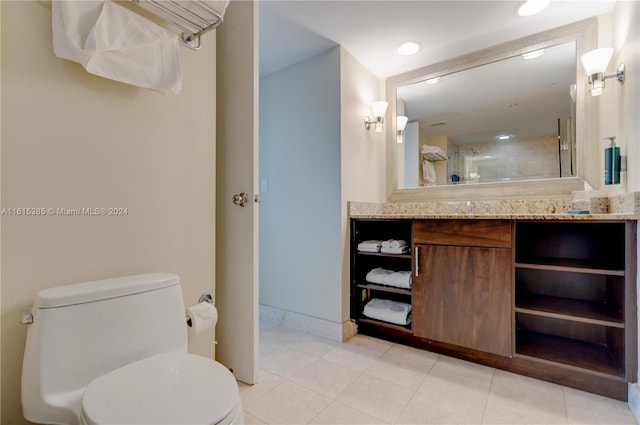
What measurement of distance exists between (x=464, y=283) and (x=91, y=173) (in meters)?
1.86

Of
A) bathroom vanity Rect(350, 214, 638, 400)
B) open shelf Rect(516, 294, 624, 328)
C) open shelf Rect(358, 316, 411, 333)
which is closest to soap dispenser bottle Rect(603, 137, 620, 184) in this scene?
bathroom vanity Rect(350, 214, 638, 400)

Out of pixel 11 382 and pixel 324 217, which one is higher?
pixel 324 217

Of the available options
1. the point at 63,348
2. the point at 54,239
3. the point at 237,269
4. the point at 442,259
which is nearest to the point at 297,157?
the point at 237,269

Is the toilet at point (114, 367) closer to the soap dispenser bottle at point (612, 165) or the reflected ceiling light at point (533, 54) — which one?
the soap dispenser bottle at point (612, 165)

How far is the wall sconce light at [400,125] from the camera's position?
2.49 m

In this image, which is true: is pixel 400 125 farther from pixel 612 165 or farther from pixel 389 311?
pixel 389 311

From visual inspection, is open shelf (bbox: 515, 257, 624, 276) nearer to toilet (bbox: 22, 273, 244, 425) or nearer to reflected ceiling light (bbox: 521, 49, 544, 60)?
reflected ceiling light (bbox: 521, 49, 544, 60)

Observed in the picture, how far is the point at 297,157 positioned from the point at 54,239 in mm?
1577

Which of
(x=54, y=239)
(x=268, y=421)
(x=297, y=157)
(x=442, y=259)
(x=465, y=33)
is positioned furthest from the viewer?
(x=297, y=157)

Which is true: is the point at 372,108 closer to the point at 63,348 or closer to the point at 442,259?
the point at 442,259

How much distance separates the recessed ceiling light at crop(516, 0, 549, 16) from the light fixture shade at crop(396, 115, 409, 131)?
0.96 m

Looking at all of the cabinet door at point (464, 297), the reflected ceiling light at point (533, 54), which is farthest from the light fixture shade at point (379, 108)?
the cabinet door at point (464, 297)

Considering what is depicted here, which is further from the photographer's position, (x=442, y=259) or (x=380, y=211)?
(x=380, y=211)

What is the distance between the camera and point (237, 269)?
1.52 meters
